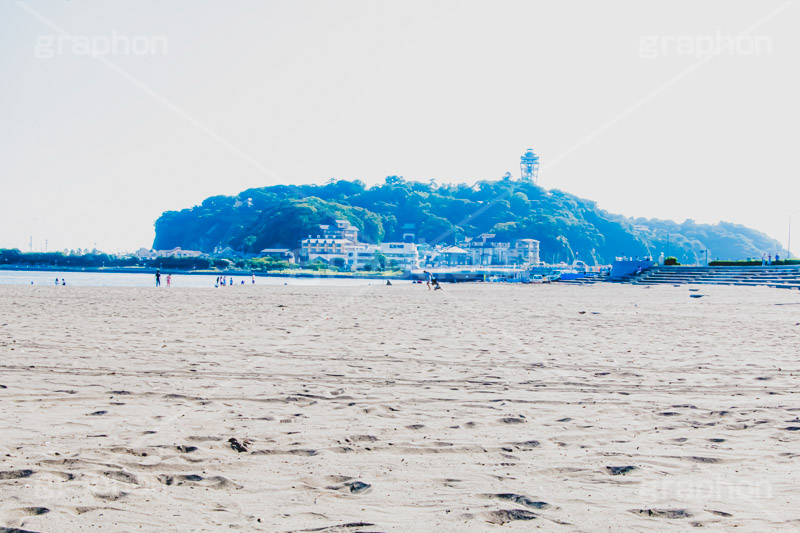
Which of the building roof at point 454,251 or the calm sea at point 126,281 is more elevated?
the building roof at point 454,251

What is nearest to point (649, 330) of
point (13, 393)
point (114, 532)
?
point (13, 393)

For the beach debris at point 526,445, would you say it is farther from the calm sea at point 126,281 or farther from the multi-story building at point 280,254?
the multi-story building at point 280,254

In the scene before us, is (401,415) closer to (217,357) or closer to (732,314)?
(217,357)

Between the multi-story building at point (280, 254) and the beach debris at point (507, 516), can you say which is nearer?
the beach debris at point (507, 516)

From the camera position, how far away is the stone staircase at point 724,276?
34.2 m

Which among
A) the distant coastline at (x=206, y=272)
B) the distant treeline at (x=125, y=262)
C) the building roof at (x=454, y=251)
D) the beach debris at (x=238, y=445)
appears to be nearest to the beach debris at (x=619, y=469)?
the beach debris at (x=238, y=445)

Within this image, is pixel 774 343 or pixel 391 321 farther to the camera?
pixel 391 321

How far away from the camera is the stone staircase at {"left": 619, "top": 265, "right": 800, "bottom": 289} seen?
34.2m

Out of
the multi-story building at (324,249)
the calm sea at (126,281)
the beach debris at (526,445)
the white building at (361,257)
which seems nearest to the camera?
the beach debris at (526,445)

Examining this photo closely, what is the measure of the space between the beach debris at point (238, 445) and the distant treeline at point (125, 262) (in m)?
135

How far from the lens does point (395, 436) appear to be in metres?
4.85

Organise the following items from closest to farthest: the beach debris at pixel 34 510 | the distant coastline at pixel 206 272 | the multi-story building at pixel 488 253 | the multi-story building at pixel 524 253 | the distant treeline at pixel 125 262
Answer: the beach debris at pixel 34 510 → the distant coastline at pixel 206 272 → the distant treeline at pixel 125 262 → the multi-story building at pixel 524 253 → the multi-story building at pixel 488 253

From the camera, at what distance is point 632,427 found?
204 inches

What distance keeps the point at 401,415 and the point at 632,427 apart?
1826mm
